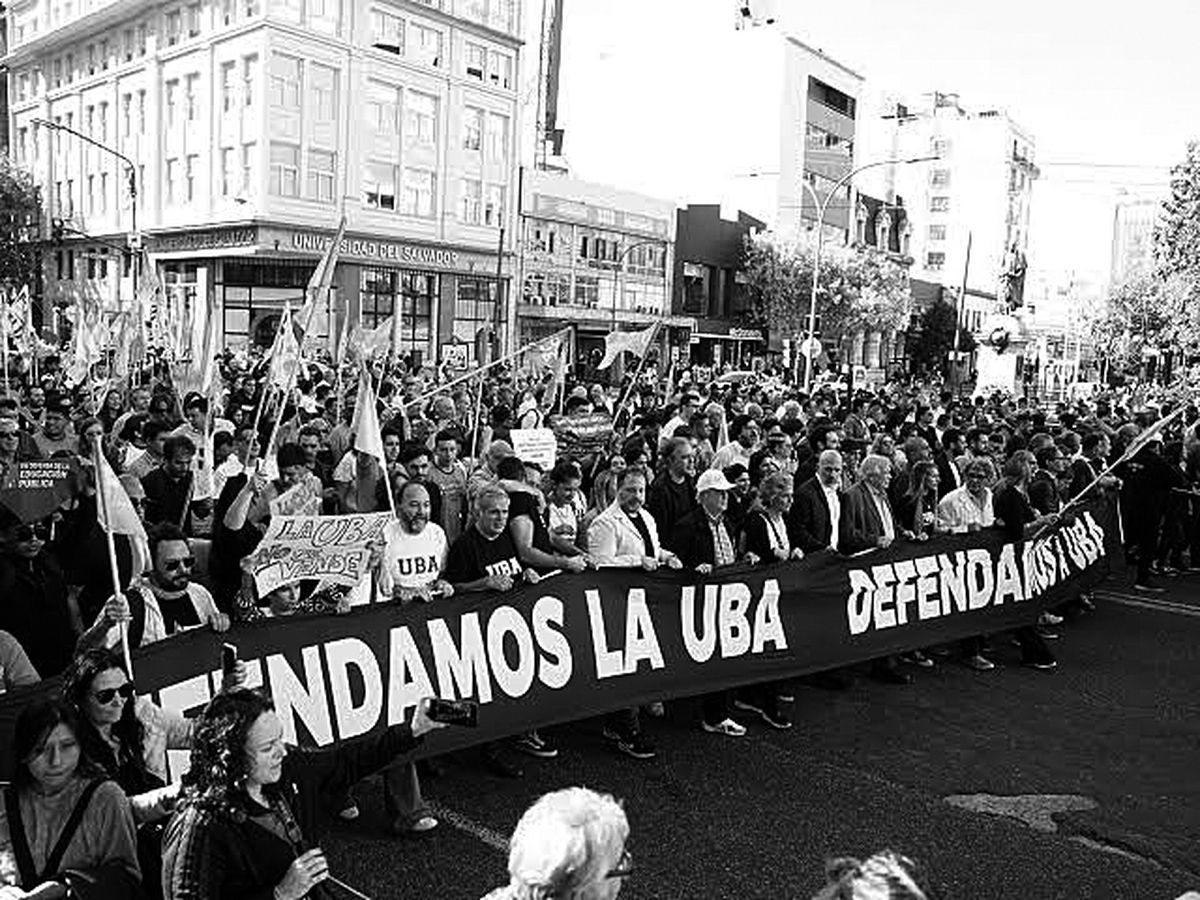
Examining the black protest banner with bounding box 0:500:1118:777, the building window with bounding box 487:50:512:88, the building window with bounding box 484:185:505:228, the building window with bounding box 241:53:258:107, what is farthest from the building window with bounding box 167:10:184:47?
the black protest banner with bounding box 0:500:1118:777

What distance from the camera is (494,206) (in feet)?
161

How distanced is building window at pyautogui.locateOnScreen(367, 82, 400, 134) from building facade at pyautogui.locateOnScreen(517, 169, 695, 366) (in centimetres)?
638

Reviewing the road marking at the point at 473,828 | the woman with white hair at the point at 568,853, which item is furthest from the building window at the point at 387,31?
the woman with white hair at the point at 568,853

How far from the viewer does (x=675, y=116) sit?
2911 inches

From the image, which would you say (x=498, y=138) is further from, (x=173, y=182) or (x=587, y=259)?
(x=173, y=182)

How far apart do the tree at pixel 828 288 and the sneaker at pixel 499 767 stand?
48.5m

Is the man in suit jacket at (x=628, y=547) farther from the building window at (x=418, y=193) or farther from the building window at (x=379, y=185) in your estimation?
the building window at (x=418, y=193)

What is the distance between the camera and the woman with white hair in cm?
251

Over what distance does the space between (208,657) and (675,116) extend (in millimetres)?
72623

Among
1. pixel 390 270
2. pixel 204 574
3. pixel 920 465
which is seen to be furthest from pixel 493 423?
pixel 390 270

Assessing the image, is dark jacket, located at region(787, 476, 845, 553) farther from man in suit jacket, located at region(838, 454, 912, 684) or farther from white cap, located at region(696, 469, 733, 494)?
white cap, located at region(696, 469, 733, 494)

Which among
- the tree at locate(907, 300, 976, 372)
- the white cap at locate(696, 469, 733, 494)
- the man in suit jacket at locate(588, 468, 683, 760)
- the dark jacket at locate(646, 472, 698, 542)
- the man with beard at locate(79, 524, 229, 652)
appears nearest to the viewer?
the man with beard at locate(79, 524, 229, 652)

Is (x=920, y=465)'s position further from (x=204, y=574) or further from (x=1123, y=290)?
(x=1123, y=290)

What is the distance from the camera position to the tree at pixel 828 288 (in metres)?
54.0
